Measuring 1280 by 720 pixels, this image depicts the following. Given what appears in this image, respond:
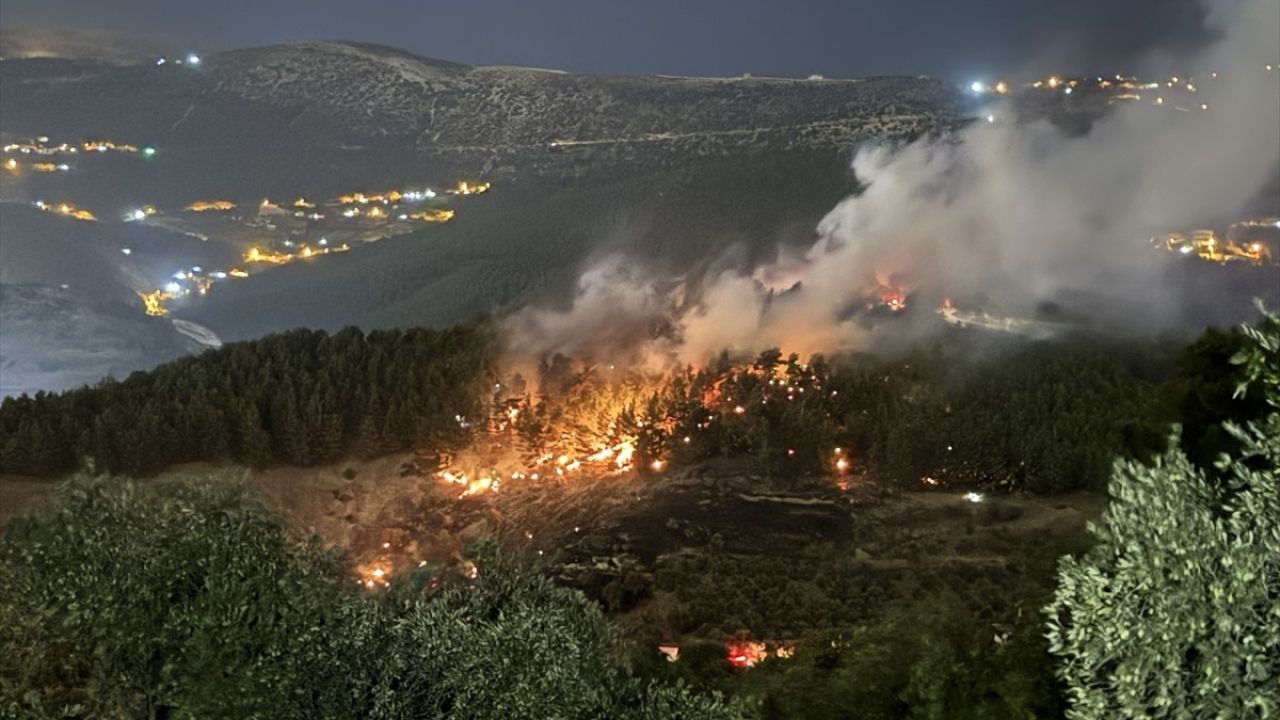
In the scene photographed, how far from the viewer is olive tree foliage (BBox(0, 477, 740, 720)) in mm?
14516

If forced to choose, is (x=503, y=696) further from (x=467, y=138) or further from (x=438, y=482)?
(x=467, y=138)

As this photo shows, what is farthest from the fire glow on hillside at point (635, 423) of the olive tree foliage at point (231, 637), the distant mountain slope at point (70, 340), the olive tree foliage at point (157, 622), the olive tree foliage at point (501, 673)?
the distant mountain slope at point (70, 340)

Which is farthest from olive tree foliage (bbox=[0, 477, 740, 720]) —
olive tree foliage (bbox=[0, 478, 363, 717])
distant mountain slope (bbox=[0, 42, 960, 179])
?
distant mountain slope (bbox=[0, 42, 960, 179])

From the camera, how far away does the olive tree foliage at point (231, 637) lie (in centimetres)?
1452

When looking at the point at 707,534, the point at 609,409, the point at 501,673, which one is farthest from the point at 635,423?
the point at 501,673

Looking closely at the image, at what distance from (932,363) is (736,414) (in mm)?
19801

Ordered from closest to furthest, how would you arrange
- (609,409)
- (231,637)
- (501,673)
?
(231,637), (501,673), (609,409)

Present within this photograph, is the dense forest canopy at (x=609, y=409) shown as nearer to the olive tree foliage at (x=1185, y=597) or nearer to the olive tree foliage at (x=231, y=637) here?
the olive tree foliage at (x=231, y=637)

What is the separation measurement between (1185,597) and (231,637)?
13.2 meters

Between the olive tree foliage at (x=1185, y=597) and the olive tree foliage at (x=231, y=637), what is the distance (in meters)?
7.57

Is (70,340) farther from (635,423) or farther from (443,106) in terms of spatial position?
(443,106)

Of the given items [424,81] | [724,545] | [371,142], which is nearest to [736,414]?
[724,545]

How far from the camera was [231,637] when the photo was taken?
47.8ft

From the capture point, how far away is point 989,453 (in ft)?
190
